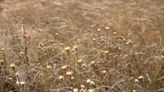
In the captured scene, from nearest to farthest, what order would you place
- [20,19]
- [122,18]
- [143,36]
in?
1. [143,36]
2. [122,18]
3. [20,19]

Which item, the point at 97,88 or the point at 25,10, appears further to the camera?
the point at 25,10

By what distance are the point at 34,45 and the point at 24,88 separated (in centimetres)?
73

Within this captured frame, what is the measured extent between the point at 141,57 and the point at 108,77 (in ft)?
1.54

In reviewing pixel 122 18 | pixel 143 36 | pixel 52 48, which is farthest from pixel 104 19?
pixel 52 48

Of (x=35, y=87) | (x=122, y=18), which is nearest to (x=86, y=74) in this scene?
(x=35, y=87)

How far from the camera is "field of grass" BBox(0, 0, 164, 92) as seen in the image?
8.46 feet

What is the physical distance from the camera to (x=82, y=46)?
125 inches

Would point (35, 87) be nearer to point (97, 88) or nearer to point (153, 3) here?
point (97, 88)

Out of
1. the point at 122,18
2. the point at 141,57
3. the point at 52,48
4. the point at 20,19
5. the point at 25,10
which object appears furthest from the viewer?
the point at 25,10

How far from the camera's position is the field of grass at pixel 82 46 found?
258 centimetres

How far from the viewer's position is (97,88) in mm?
2354

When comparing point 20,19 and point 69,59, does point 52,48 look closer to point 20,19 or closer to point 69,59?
point 69,59

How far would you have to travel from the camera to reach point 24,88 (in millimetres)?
2535

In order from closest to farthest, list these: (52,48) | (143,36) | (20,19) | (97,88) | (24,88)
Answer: (97,88) < (24,88) < (52,48) < (143,36) < (20,19)
